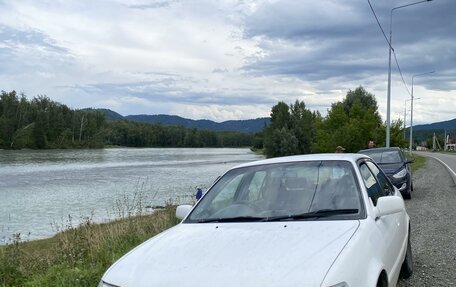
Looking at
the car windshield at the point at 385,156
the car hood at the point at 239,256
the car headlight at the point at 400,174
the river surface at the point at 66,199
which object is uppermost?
the car windshield at the point at 385,156

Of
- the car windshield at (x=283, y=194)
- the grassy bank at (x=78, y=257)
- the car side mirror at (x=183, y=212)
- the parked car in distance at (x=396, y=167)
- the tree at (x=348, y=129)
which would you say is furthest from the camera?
the tree at (x=348, y=129)

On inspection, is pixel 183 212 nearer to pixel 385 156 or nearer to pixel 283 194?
pixel 283 194

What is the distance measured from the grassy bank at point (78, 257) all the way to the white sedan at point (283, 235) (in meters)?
2.24

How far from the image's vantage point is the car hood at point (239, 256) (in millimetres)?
2797

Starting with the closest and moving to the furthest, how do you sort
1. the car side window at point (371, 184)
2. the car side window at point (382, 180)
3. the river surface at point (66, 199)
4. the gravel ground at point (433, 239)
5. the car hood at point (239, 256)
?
the car hood at point (239, 256), the car side window at point (371, 184), the car side window at point (382, 180), the gravel ground at point (433, 239), the river surface at point (66, 199)

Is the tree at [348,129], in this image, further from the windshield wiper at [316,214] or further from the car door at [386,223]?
the windshield wiper at [316,214]

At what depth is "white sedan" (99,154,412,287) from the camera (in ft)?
9.43

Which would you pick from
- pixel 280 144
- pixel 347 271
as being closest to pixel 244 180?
pixel 347 271

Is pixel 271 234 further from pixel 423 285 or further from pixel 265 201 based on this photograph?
pixel 423 285

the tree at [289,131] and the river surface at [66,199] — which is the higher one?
the tree at [289,131]

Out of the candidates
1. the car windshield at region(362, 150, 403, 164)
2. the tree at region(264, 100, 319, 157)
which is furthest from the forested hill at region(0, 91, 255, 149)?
the car windshield at region(362, 150, 403, 164)

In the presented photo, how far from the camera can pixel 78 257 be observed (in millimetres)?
7531

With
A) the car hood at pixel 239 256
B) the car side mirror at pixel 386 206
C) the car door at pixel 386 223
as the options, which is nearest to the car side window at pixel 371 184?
the car door at pixel 386 223

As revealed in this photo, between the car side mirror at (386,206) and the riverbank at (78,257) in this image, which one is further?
the riverbank at (78,257)
